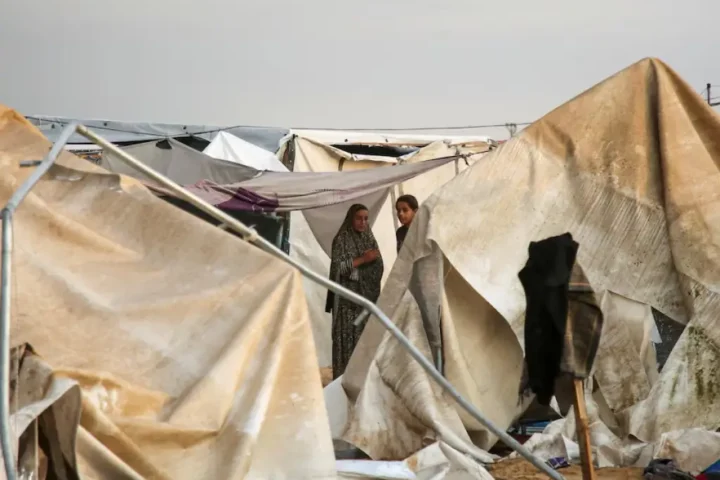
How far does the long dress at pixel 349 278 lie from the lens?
8.34 m

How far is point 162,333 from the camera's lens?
12.6 feet

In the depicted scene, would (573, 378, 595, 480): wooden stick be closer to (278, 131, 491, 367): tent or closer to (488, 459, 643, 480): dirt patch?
(488, 459, 643, 480): dirt patch

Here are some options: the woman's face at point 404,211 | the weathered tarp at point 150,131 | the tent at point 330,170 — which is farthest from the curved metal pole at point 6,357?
the weathered tarp at point 150,131

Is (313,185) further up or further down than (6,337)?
further up

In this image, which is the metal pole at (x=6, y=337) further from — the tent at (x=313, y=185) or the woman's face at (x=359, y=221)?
the woman's face at (x=359, y=221)

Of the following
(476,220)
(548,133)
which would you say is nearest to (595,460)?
(476,220)

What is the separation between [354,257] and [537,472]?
10.9 feet

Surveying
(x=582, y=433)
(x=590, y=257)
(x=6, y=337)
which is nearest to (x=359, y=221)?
(x=590, y=257)

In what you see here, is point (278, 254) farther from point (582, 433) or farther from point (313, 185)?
point (313, 185)

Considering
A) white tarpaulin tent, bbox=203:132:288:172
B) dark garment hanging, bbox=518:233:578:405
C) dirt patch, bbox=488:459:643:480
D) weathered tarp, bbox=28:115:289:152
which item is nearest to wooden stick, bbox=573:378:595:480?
dark garment hanging, bbox=518:233:578:405

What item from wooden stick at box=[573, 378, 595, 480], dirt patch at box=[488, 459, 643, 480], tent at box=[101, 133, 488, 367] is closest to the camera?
wooden stick at box=[573, 378, 595, 480]

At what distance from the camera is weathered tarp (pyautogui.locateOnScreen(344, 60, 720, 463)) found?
5.82m

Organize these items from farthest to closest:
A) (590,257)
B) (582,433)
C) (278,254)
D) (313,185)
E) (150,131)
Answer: (150,131), (313,185), (590,257), (278,254), (582,433)

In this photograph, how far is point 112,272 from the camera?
4082 millimetres
